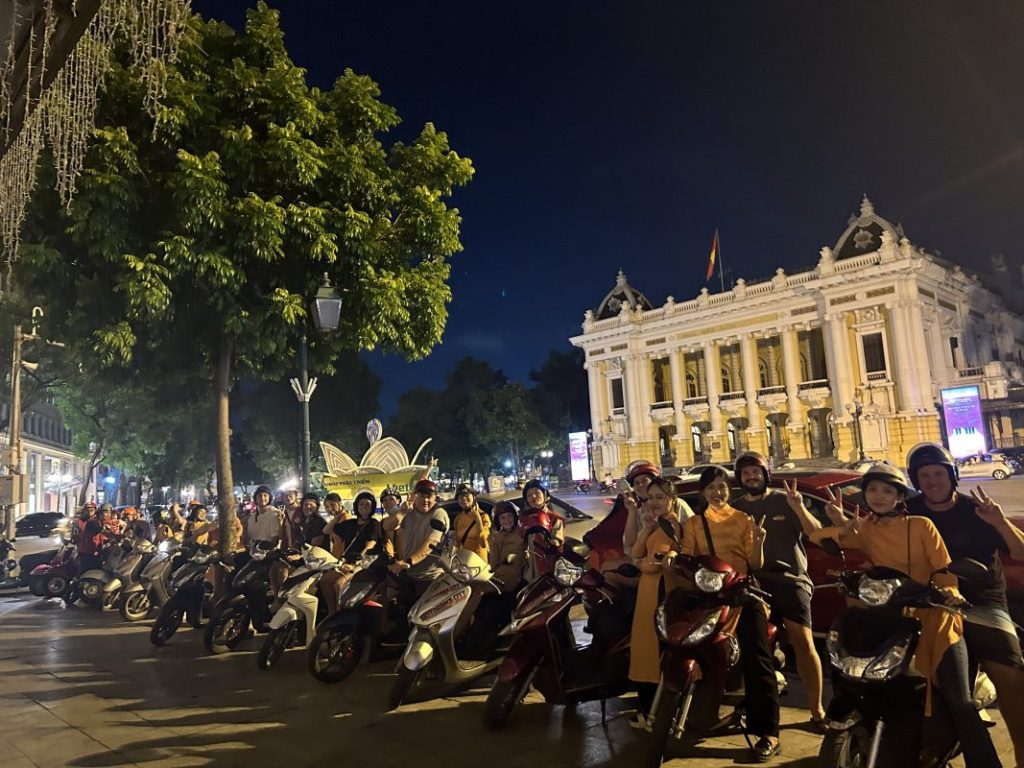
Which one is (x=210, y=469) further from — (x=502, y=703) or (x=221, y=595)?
(x=502, y=703)

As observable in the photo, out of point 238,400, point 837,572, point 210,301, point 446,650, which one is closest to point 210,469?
point 238,400

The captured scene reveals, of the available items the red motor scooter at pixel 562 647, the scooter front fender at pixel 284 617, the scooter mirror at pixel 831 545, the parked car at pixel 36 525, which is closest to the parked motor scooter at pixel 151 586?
the scooter front fender at pixel 284 617

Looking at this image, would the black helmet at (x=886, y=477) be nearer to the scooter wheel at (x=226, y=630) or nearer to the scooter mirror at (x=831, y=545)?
the scooter mirror at (x=831, y=545)

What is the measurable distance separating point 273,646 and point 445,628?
2426mm

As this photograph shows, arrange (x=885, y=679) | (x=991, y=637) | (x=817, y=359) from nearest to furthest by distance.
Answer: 1. (x=885, y=679)
2. (x=991, y=637)
3. (x=817, y=359)

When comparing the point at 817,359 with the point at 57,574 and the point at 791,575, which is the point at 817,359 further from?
the point at 791,575

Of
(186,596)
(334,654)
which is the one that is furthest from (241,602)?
(334,654)

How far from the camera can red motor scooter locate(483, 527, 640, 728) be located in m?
4.81

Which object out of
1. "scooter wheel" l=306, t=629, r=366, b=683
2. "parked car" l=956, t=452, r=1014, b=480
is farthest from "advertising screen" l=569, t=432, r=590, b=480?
"scooter wheel" l=306, t=629, r=366, b=683

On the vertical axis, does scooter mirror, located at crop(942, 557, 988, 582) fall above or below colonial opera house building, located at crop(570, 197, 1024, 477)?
below

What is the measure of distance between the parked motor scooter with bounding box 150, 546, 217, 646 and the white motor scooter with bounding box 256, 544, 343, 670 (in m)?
1.94

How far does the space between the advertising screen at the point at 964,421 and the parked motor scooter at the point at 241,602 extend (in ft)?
95.8

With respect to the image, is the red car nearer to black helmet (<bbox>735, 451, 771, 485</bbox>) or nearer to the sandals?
black helmet (<bbox>735, 451, 771, 485</bbox>)

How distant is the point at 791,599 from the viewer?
452cm
